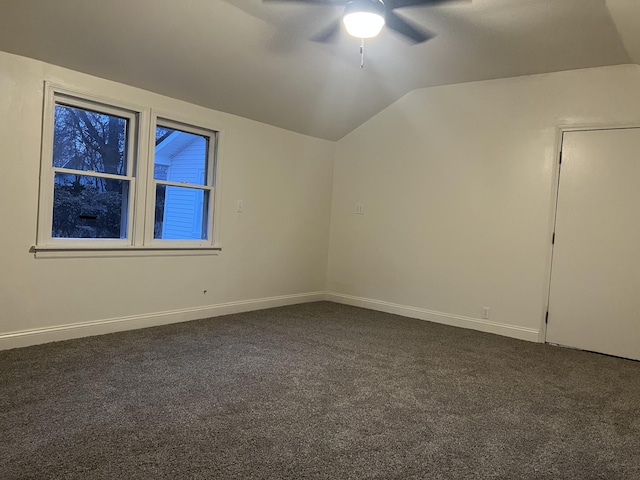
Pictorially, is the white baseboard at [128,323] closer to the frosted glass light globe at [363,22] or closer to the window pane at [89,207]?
the window pane at [89,207]

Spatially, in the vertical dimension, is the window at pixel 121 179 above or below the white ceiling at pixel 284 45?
below

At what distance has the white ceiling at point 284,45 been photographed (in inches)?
119

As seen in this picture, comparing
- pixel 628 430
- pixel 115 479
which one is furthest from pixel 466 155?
pixel 115 479

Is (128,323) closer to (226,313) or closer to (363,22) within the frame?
(226,313)

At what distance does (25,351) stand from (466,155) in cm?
417

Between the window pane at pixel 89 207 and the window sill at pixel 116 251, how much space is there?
0.53 feet

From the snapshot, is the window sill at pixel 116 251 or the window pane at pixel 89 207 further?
the window pane at pixel 89 207

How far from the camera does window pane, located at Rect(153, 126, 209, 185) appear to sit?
13.4 feet

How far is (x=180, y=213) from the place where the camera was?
14.2 ft

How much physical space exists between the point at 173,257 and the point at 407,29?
109 inches

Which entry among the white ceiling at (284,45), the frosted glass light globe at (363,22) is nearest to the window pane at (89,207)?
the white ceiling at (284,45)

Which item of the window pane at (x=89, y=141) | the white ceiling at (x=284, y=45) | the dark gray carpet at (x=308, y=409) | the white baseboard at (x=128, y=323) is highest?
the white ceiling at (x=284, y=45)

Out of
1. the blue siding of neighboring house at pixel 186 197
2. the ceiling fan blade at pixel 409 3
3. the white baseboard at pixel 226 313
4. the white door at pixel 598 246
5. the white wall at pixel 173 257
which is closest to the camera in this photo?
the ceiling fan blade at pixel 409 3

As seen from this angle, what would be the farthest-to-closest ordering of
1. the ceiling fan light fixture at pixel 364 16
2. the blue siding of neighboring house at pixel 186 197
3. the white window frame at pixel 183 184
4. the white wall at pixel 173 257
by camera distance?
the blue siding of neighboring house at pixel 186 197 → the white window frame at pixel 183 184 → the white wall at pixel 173 257 → the ceiling fan light fixture at pixel 364 16
